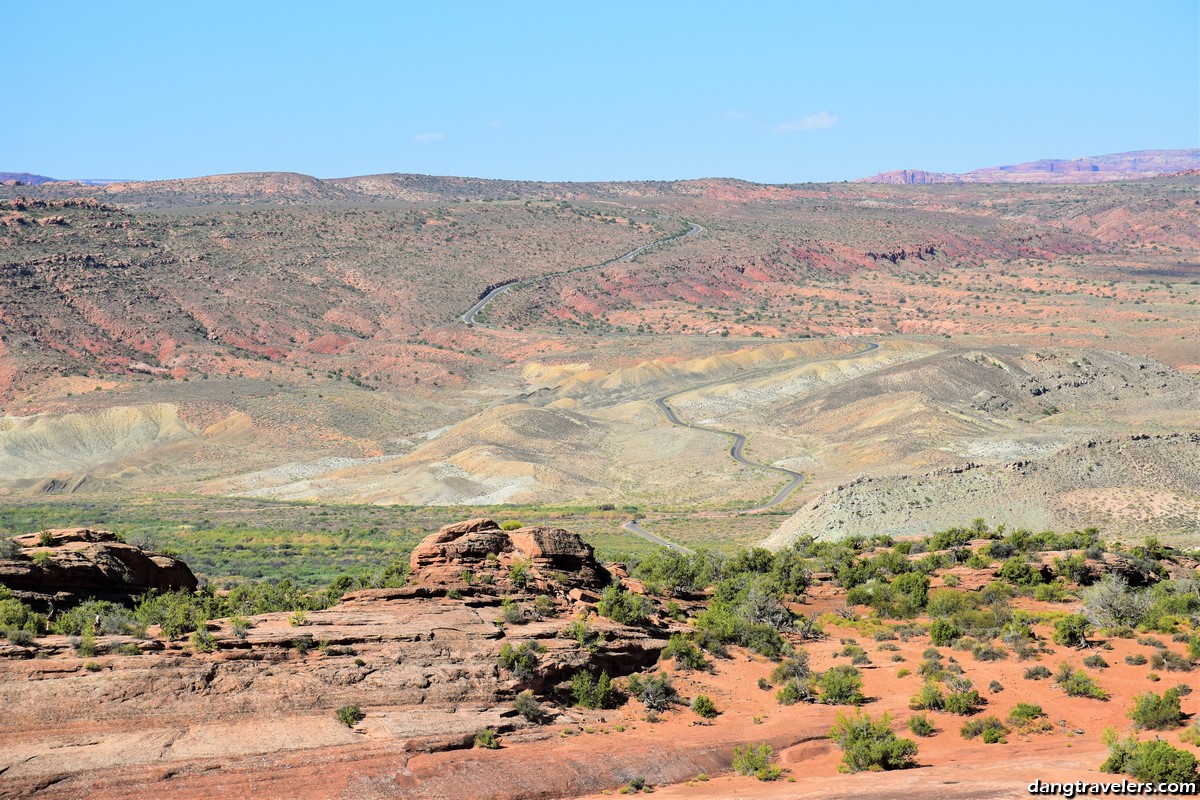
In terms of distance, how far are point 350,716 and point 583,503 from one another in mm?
52918

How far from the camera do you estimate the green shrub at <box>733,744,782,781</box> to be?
22.0 meters

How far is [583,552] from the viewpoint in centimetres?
3250

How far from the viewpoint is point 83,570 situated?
27.0 m

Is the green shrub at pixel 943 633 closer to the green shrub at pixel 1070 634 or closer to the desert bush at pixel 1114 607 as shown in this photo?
the green shrub at pixel 1070 634

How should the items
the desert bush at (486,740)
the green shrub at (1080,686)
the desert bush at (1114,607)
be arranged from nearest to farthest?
1. the desert bush at (486,740)
2. the green shrub at (1080,686)
3. the desert bush at (1114,607)

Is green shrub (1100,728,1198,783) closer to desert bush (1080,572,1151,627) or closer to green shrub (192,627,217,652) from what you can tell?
desert bush (1080,572,1151,627)

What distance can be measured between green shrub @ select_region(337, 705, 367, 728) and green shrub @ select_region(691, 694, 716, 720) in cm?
662

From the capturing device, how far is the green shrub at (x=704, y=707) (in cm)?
2530

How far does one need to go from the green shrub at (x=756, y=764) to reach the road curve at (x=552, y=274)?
113m

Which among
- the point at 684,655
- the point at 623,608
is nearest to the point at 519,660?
the point at 684,655

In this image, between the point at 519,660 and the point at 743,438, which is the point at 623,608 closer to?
the point at 519,660

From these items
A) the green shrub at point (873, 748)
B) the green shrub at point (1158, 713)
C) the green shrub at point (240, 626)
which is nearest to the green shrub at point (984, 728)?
the green shrub at point (873, 748)

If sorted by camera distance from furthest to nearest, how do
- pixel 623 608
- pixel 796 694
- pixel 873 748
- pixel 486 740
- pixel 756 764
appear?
pixel 623 608 → pixel 796 694 → pixel 486 740 → pixel 756 764 → pixel 873 748

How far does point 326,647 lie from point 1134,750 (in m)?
13.7
